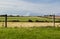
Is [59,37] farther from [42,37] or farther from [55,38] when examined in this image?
[42,37]

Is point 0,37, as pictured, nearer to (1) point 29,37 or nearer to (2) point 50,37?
(1) point 29,37

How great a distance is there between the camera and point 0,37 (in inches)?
319

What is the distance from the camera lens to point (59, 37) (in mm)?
8312

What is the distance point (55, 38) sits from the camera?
8.09 meters

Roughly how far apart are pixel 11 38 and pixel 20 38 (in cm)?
42

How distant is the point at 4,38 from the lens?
26.0 feet

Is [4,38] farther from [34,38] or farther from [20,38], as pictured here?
[34,38]

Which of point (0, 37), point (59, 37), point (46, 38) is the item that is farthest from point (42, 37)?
point (0, 37)

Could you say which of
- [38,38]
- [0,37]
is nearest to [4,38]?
[0,37]

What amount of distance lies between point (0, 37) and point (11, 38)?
0.55 m

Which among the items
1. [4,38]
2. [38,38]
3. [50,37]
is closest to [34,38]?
[38,38]

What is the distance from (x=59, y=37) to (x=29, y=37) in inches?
57.1

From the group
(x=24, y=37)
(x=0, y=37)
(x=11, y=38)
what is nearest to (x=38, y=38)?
(x=24, y=37)

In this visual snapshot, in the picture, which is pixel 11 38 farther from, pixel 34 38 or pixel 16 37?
pixel 34 38
